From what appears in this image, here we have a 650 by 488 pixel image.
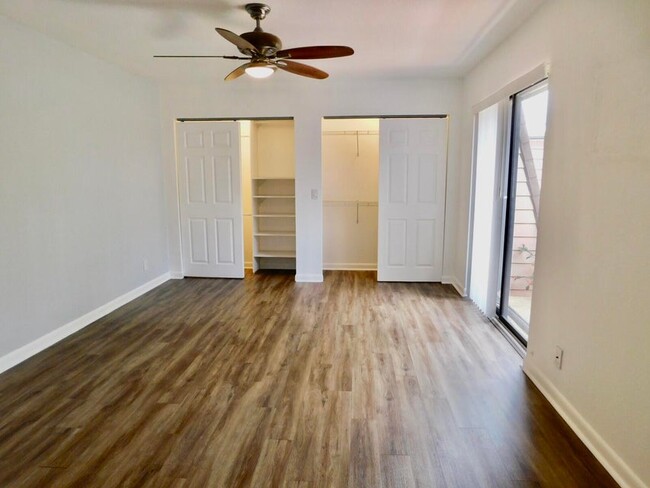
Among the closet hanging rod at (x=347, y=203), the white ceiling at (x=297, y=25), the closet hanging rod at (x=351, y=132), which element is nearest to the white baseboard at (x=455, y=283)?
the closet hanging rod at (x=347, y=203)

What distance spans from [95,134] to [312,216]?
8.21 feet

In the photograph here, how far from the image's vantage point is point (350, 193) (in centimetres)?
564

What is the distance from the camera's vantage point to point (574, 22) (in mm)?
2188

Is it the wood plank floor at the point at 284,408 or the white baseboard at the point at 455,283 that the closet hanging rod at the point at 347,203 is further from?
the wood plank floor at the point at 284,408

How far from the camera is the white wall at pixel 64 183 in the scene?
9.34 feet

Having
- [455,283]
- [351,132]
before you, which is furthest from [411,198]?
[351,132]

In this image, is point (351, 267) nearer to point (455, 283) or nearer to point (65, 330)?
point (455, 283)

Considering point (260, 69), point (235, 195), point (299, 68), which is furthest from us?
point (235, 195)

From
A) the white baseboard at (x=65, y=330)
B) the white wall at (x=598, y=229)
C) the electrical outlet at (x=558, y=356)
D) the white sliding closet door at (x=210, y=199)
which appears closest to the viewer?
the white wall at (x=598, y=229)

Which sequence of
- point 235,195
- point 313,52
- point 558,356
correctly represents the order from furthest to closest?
point 235,195, point 313,52, point 558,356

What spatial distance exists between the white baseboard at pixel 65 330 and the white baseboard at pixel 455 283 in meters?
3.64

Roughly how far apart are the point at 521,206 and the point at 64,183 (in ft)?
13.3

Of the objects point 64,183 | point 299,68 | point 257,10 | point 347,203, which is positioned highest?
point 257,10

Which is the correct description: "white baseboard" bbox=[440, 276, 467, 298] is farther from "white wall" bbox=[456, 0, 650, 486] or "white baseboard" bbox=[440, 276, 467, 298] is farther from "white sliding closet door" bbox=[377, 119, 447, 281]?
"white wall" bbox=[456, 0, 650, 486]
